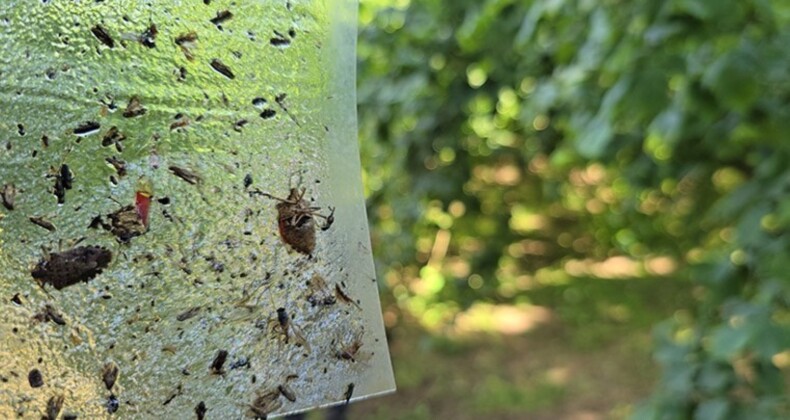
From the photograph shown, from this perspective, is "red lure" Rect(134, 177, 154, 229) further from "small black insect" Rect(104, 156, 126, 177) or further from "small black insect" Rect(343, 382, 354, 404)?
"small black insect" Rect(343, 382, 354, 404)

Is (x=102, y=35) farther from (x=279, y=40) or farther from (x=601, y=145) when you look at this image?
(x=601, y=145)

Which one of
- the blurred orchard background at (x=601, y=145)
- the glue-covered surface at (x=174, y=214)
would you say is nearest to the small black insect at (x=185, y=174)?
the glue-covered surface at (x=174, y=214)

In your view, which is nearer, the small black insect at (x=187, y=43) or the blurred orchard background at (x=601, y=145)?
the small black insect at (x=187, y=43)

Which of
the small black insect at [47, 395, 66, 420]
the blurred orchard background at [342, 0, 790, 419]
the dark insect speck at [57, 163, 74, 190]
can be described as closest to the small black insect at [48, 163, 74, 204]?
the dark insect speck at [57, 163, 74, 190]

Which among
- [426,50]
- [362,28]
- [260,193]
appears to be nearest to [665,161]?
[426,50]

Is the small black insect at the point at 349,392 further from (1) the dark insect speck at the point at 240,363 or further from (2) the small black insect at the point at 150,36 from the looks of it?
(2) the small black insect at the point at 150,36

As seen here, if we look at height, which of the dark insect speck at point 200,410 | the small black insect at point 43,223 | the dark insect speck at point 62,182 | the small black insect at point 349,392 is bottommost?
the dark insect speck at point 200,410

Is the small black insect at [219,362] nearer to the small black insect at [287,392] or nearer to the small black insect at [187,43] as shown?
the small black insect at [287,392]

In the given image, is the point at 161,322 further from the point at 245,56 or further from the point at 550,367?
the point at 550,367

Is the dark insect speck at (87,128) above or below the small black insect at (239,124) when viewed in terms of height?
below
